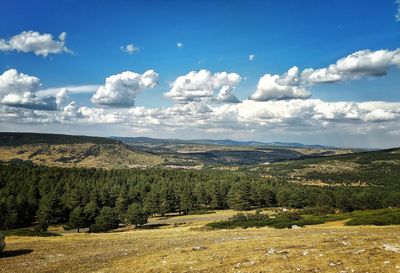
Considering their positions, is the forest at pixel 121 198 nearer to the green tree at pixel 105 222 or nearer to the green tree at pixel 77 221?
the green tree at pixel 105 222

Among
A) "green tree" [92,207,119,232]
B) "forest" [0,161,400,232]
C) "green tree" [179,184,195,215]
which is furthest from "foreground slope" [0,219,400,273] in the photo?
"green tree" [179,184,195,215]

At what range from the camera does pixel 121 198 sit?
15225 centimetres

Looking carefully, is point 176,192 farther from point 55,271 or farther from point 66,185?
point 55,271

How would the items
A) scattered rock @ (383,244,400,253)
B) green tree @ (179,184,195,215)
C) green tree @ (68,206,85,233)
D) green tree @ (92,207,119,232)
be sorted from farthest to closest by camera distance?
green tree @ (179,184,195,215) < green tree @ (68,206,85,233) < green tree @ (92,207,119,232) < scattered rock @ (383,244,400,253)

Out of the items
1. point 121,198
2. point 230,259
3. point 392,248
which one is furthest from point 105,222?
point 392,248

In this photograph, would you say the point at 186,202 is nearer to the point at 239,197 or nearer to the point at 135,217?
the point at 239,197

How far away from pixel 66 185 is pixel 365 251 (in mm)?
149602

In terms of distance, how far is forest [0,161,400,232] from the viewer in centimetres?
12056

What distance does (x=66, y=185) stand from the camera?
159 m

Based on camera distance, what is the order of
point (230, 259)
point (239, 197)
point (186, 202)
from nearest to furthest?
point (230, 259), point (186, 202), point (239, 197)

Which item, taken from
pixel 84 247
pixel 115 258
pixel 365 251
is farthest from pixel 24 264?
pixel 365 251

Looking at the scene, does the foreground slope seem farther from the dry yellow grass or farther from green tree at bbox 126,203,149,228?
green tree at bbox 126,203,149,228

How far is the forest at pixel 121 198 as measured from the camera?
120562mm

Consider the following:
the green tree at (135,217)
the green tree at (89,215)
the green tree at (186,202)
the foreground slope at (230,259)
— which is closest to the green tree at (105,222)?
the green tree at (89,215)
